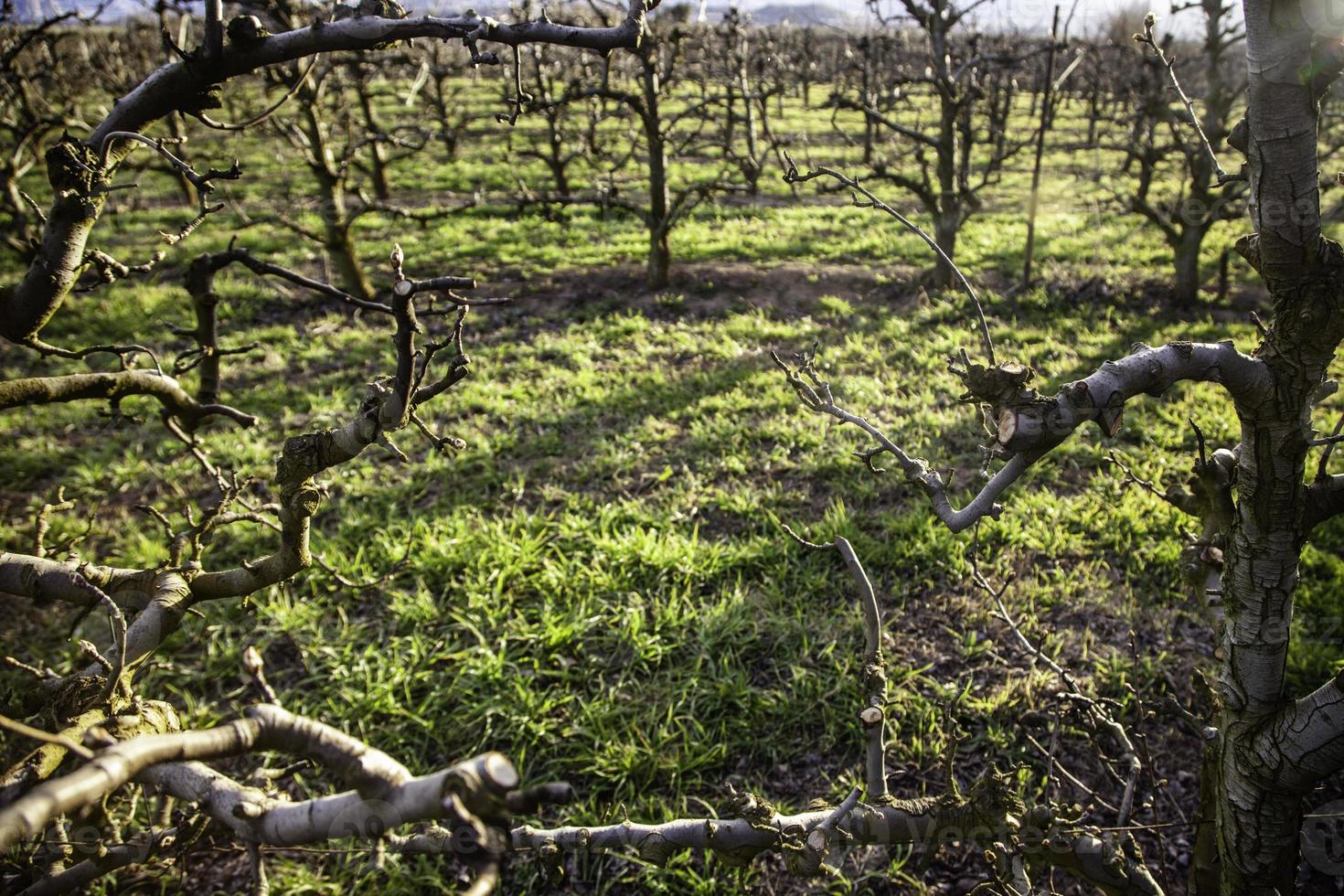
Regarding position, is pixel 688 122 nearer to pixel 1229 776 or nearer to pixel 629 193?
pixel 629 193

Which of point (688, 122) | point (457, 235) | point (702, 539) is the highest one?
point (688, 122)

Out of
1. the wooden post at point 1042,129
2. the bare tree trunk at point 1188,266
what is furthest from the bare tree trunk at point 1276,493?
the bare tree trunk at point 1188,266

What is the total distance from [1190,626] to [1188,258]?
540cm

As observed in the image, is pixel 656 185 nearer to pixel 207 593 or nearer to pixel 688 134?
pixel 688 134

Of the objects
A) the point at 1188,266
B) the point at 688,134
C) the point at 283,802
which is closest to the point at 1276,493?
the point at 283,802

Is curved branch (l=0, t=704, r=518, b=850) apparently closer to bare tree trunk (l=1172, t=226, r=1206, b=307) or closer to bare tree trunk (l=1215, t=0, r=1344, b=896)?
bare tree trunk (l=1215, t=0, r=1344, b=896)

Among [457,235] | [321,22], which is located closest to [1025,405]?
[321,22]

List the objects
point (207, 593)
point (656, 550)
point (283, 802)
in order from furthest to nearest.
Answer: point (656, 550) → point (207, 593) → point (283, 802)

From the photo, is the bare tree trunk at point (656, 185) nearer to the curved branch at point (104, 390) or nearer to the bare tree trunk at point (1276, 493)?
the curved branch at point (104, 390)

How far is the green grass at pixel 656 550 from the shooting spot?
3359 millimetres

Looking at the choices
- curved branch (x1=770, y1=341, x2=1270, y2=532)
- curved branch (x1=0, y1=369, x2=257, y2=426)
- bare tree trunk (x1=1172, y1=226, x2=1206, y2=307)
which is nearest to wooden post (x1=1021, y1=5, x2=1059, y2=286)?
bare tree trunk (x1=1172, y1=226, x2=1206, y2=307)

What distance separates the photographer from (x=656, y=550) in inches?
172

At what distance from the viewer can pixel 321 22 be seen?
1741mm

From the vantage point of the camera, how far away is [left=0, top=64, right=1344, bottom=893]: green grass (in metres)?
3.36
